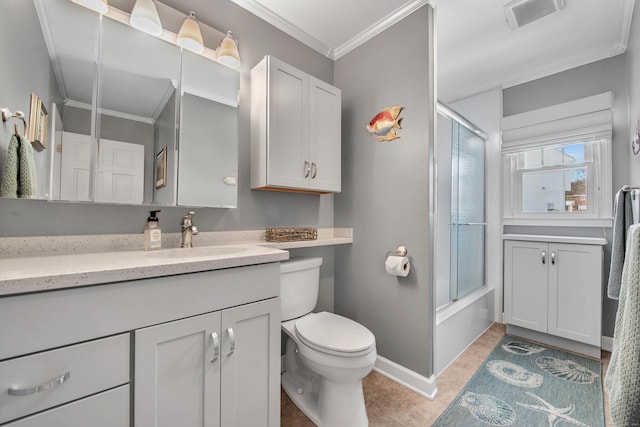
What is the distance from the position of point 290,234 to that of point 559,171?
8.76 ft

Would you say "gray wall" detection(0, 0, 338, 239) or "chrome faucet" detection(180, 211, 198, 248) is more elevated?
"gray wall" detection(0, 0, 338, 239)

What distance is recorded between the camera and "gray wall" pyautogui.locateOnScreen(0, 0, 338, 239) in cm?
105

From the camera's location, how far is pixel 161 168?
1403 millimetres

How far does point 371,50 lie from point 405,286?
5.75 feet

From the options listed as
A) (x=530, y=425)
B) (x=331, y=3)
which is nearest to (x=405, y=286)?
(x=530, y=425)

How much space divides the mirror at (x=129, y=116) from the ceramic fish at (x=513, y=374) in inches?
84.6

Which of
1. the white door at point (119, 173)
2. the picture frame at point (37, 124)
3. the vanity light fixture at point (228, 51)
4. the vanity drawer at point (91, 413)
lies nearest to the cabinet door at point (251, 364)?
the vanity drawer at point (91, 413)

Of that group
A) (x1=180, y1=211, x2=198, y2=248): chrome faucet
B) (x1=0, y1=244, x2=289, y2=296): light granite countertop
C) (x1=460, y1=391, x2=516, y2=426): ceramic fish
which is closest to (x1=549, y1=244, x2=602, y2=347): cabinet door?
(x1=460, y1=391, x2=516, y2=426): ceramic fish

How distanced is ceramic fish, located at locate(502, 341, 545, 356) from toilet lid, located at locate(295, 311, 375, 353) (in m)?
1.58

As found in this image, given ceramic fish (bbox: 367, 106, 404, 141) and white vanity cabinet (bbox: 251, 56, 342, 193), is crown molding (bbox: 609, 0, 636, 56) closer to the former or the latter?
ceramic fish (bbox: 367, 106, 404, 141)

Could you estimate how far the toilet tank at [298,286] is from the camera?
1661mm

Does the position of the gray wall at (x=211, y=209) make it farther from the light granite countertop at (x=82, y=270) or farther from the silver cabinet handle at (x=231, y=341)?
the silver cabinet handle at (x=231, y=341)

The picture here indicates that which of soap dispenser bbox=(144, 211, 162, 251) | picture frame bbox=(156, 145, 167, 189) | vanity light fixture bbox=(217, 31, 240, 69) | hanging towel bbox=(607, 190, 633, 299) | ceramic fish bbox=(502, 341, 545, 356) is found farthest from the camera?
ceramic fish bbox=(502, 341, 545, 356)

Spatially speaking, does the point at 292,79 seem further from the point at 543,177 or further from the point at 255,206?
the point at 543,177
